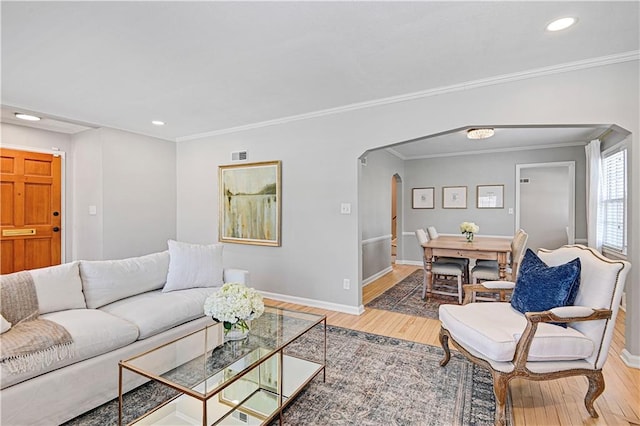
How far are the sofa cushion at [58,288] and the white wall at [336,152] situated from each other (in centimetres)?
230

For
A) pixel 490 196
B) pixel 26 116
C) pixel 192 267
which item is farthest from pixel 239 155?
pixel 490 196

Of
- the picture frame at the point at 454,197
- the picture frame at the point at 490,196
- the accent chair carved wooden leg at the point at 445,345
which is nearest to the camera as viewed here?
the accent chair carved wooden leg at the point at 445,345

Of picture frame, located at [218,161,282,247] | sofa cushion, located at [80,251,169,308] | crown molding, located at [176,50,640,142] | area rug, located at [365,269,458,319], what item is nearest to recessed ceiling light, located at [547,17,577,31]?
crown molding, located at [176,50,640,142]

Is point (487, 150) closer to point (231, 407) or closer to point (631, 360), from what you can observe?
point (631, 360)

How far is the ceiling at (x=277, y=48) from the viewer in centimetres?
188

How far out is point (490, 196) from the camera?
244 inches

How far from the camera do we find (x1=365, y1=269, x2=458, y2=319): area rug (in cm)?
377

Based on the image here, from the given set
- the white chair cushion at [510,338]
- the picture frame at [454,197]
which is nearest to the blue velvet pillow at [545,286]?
the white chair cushion at [510,338]

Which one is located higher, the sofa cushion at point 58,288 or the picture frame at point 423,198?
the picture frame at point 423,198

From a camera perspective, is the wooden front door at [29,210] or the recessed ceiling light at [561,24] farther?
the wooden front door at [29,210]

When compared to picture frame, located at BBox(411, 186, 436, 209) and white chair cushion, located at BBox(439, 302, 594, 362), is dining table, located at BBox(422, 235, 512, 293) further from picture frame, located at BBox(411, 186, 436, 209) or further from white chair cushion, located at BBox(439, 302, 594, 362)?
picture frame, located at BBox(411, 186, 436, 209)

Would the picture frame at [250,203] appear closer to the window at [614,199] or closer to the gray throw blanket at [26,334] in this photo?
the gray throw blanket at [26,334]

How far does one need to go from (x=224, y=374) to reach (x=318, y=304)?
241 cm

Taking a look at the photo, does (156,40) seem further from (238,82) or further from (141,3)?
(238,82)
